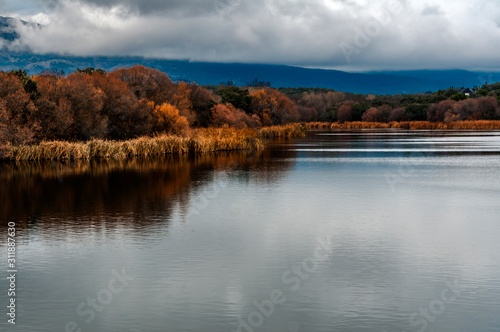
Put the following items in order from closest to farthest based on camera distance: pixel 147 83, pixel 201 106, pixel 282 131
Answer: pixel 147 83 < pixel 201 106 < pixel 282 131

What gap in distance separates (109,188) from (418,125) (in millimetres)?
102664

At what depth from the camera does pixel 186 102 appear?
6209 centimetres

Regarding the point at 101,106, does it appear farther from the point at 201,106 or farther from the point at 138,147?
the point at 201,106

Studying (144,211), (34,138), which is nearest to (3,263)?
(144,211)

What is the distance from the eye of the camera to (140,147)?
44844 mm

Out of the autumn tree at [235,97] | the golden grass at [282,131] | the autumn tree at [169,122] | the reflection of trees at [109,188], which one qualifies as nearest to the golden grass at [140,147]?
the autumn tree at [169,122]

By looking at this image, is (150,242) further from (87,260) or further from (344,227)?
(344,227)

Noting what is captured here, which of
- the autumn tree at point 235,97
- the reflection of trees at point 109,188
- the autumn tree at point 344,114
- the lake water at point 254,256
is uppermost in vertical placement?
the autumn tree at point 235,97

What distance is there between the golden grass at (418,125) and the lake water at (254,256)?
86.5m

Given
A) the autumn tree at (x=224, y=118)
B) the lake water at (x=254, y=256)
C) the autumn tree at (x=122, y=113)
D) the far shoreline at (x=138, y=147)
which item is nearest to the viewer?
the lake water at (x=254, y=256)

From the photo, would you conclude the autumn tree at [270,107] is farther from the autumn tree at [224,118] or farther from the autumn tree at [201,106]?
the autumn tree at [201,106]

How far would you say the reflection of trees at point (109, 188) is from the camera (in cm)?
1873

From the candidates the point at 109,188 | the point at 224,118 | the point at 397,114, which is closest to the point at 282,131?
the point at 224,118

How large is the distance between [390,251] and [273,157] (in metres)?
31.2
